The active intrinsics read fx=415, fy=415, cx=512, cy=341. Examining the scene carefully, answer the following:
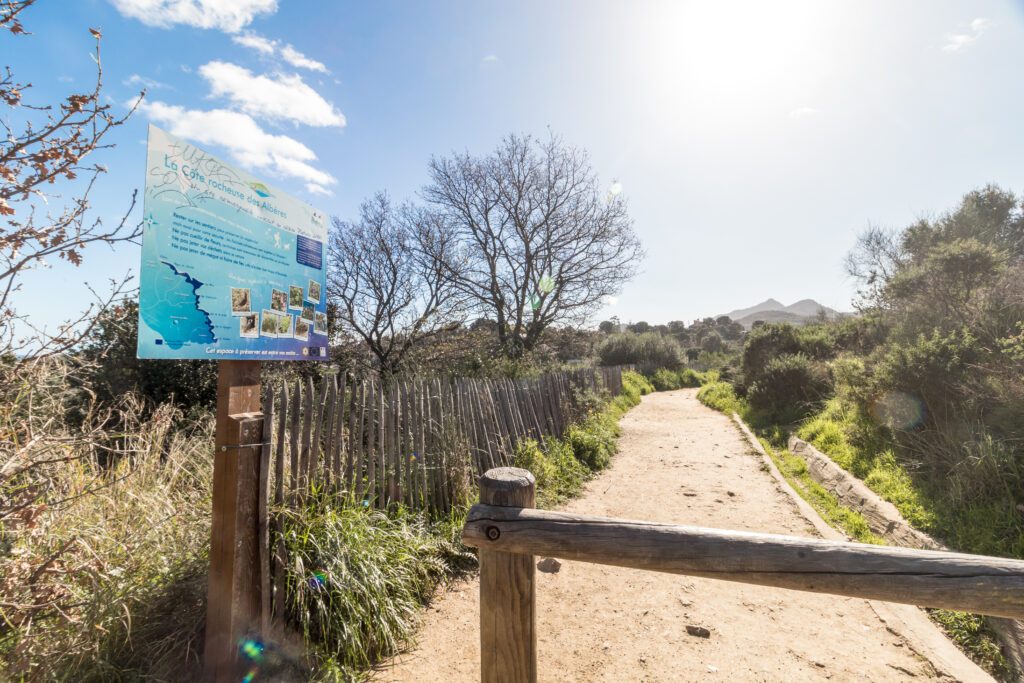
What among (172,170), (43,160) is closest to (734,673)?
(172,170)

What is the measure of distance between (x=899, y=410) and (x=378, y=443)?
7831mm

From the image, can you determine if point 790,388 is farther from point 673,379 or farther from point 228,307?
point 228,307

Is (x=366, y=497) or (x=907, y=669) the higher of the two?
(x=366, y=497)

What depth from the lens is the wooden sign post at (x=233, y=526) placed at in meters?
2.41

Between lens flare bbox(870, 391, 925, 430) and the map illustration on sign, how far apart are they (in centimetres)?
817

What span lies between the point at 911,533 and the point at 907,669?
82.4 inches

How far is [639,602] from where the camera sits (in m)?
3.74

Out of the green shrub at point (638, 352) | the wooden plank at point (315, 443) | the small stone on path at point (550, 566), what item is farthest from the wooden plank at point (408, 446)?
the green shrub at point (638, 352)

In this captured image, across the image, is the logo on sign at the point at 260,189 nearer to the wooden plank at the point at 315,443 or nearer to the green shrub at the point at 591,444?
the wooden plank at the point at 315,443

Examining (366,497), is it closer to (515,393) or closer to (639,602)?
(639,602)

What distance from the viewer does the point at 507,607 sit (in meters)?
1.80

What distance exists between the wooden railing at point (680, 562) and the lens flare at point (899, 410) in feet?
21.4

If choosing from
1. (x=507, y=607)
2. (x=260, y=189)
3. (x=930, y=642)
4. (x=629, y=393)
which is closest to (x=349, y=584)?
(x=507, y=607)

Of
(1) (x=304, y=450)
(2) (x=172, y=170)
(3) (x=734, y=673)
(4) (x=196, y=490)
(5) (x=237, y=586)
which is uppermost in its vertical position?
A: (2) (x=172, y=170)
